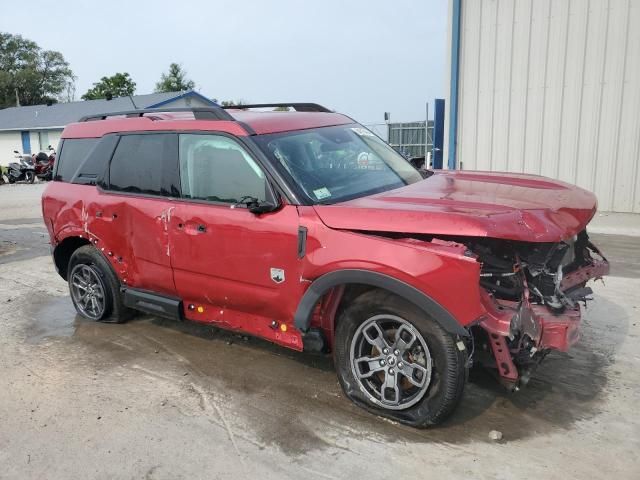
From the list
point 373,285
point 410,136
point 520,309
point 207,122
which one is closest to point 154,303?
point 207,122

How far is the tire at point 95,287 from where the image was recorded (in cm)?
525

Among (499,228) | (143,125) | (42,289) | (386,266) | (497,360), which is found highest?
(143,125)

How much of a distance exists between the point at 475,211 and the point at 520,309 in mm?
603

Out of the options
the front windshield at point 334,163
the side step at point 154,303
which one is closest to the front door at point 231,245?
the side step at point 154,303

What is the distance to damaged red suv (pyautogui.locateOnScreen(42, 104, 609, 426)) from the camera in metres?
3.19

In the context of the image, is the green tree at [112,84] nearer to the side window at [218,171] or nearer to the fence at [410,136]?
the fence at [410,136]

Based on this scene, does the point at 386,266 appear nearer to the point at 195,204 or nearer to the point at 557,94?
the point at 195,204

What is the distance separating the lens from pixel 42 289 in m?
7.01

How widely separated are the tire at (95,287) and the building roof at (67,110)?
3242 cm

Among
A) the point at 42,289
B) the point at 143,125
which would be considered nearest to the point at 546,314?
the point at 143,125

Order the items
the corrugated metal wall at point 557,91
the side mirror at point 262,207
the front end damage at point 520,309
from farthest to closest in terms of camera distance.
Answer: the corrugated metal wall at point 557,91
the side mirror at point 262,207
the front end damage at point 520,309

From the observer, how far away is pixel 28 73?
218ft

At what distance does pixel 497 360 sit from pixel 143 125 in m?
3.45

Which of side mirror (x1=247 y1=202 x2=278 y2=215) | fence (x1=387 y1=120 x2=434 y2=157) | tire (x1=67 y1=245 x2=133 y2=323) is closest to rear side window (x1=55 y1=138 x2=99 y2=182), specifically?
tire (x1=67 y1=245 x2=133 y2=323)
